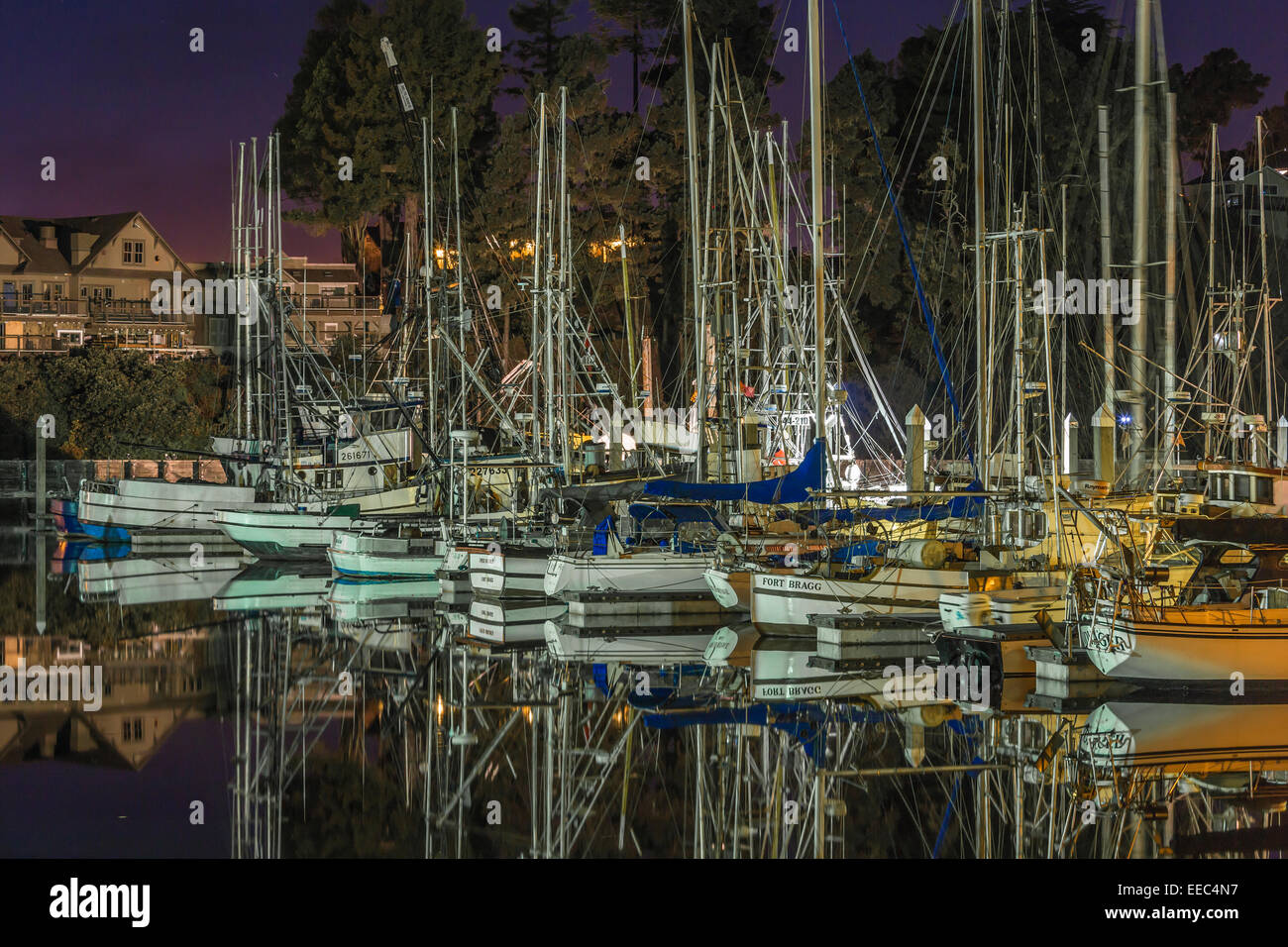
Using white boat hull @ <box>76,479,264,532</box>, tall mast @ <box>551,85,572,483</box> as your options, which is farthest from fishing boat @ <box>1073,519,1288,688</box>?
white boat hull @ <box>76,479,264,532</box>

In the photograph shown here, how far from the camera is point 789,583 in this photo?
26.1 metres

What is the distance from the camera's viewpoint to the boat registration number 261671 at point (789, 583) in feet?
85.4

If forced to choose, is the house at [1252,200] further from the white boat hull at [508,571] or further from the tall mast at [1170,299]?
the white boat hull at [508,571]

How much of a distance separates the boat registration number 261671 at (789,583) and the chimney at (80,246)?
7266 cm

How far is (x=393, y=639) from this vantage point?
90.6 ft

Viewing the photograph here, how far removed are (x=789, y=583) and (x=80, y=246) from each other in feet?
242

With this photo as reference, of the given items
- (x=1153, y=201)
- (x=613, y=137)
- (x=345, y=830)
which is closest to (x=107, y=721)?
(x=345, y=830)

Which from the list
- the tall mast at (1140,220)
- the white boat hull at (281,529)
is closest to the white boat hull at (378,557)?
the white boat hull at (281,529)

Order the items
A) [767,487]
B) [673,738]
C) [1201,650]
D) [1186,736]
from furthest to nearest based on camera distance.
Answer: [767,487]
[1201,650]
[673,738]
[1186,736]

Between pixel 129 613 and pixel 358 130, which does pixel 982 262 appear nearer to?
pixel 129 613

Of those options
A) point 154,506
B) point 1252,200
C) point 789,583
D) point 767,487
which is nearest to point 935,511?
point 767,487

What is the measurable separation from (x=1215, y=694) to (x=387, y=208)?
55.4m

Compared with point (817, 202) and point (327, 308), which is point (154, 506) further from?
point (817, 202)
